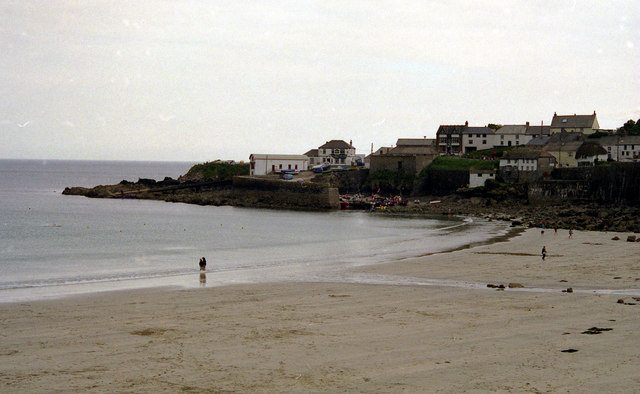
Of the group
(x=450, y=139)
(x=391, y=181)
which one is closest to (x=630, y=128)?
(x=450, y=139)

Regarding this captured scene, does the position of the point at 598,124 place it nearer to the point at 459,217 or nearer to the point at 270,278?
the point at 459,217

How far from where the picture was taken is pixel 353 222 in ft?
225

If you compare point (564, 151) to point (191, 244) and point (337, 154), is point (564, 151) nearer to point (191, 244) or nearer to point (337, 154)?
point (337, 154)

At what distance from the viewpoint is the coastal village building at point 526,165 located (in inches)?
3201

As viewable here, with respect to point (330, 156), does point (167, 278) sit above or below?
below

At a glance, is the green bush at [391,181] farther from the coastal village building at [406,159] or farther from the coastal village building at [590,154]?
the coastal village building at [590,154]

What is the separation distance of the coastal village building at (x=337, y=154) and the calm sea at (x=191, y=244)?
34.4 m

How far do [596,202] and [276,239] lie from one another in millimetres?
38025

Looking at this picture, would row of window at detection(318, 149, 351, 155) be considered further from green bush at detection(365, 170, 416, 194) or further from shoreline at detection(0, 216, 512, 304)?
shoreline at detection(0, 216, 512, 304)

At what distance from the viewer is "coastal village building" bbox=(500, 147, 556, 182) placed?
267 ft

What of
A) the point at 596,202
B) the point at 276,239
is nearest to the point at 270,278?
the point at 276,239

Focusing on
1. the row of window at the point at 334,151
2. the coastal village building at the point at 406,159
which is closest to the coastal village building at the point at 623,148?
the coastal village building at the point at 406,159

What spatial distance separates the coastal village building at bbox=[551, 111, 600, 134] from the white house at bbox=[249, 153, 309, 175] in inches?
1672

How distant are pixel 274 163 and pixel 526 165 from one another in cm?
4194
